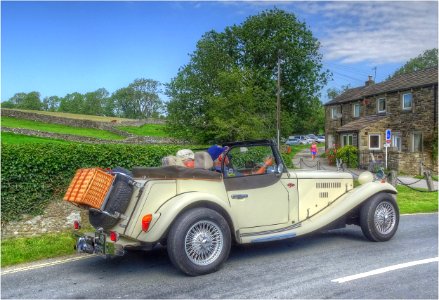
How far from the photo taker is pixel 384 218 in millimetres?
7707

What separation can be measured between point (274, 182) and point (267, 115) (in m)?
26.8

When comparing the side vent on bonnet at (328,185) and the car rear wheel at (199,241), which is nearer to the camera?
the car rear wheel at (199,241)

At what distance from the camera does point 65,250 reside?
24.5 ft

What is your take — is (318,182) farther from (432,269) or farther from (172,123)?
(172,123)

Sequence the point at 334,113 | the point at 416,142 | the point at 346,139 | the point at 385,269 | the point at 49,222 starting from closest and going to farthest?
1. the point at 385,269
2. the point at 49,222
3. the point at 416,142
4. the point at 346,139
5. the point at 334,113

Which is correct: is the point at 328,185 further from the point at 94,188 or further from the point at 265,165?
the point at 94,188

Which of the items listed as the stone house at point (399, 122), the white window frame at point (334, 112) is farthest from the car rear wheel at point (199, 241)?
the white window frame at point (334, 112)

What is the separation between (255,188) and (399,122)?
1148 inches

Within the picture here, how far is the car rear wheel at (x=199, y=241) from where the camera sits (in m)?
5.68

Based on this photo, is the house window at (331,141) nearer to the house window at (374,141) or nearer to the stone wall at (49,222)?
the house window at (374,141)

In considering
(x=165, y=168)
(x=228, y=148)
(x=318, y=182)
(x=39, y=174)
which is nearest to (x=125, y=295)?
(x=165, y=168)

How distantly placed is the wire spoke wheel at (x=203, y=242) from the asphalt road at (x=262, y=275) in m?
0.24

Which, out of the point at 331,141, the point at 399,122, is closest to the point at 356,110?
the point at 331,141

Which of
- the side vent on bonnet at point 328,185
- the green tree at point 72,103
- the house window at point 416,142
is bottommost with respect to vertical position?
the side vent on bonnet at point 328,185
